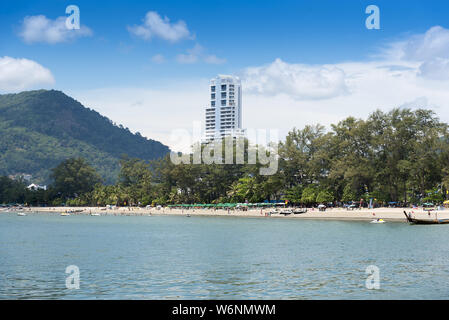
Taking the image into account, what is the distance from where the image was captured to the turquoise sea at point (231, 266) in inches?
1110

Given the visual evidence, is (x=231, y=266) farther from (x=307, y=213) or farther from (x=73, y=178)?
(x=73, y=178)

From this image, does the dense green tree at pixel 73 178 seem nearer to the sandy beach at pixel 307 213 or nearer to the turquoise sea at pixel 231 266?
the sandy beach at pixel 307 213

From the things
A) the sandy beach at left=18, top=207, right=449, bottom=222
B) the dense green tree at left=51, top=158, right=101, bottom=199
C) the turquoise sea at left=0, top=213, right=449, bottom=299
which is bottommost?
the turquoise sea at left=0, top=213, right=449, bottom=299

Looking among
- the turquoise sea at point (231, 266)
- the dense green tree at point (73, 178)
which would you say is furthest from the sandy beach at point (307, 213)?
the turquoise sea at point (231, 266)

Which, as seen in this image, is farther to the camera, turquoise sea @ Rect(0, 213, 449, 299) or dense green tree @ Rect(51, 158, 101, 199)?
dense green tree @ Rect(51, 158, 101, 199)

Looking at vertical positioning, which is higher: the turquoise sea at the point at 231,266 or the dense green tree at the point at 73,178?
the dense green tree at the point at 73,178

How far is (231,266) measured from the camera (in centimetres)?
3778

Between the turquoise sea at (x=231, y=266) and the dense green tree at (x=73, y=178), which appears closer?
the turquoise sea at (x=231, y=266)

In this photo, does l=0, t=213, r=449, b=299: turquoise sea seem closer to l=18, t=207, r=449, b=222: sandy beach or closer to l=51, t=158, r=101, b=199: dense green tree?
l=18, t=207, r=449, b=222: sandy beach

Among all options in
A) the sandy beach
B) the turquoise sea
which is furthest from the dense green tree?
the turquoise sea

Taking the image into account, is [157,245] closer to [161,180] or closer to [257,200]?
[257,200]

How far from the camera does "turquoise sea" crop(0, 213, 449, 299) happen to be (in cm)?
2820

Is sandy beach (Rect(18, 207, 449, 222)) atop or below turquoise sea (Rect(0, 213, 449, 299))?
atop

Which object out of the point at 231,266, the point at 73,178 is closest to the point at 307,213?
the point at 231,266
